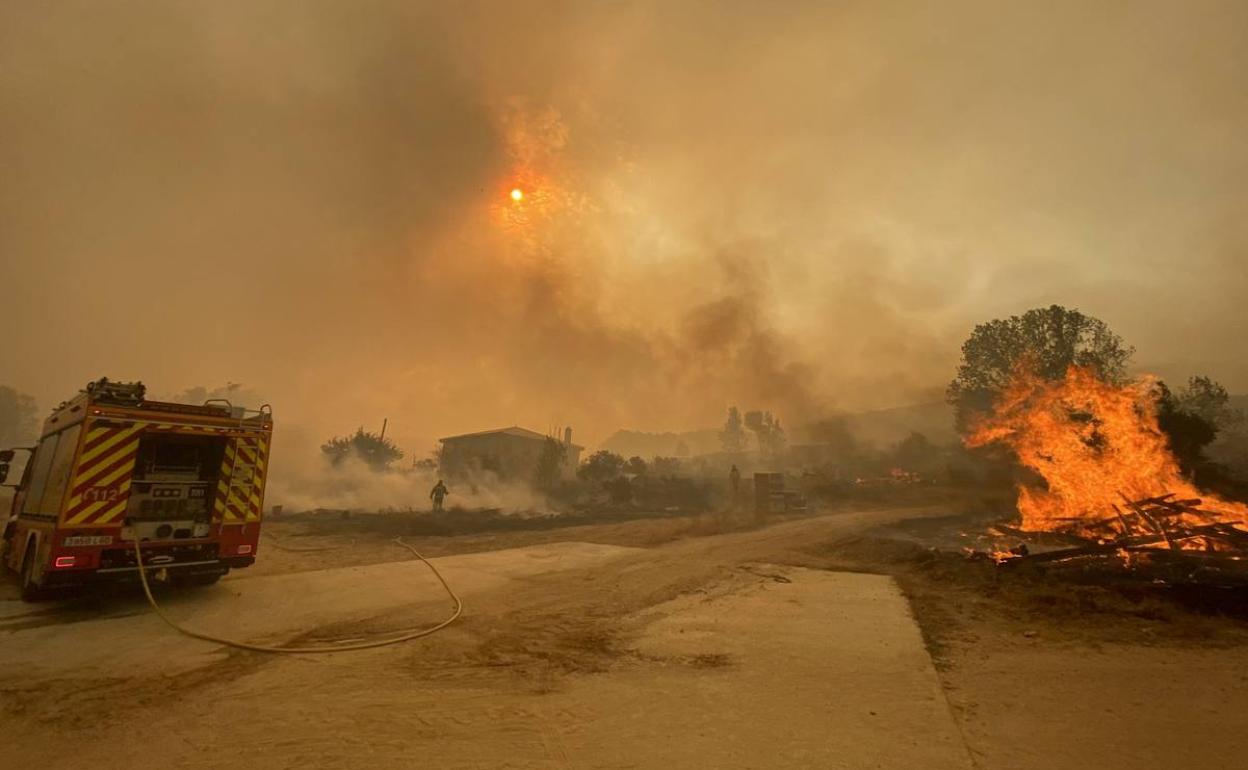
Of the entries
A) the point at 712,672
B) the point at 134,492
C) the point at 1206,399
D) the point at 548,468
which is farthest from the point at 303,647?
the point at 1206,399

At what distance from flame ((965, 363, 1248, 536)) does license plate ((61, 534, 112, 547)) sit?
20357 millimetres

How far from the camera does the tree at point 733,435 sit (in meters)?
114

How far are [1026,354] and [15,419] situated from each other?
12037 centimetres

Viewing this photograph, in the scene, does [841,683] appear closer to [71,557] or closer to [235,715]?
[235,715]

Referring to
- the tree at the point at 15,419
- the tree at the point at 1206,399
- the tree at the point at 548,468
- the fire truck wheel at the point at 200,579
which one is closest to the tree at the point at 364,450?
the tree at the point at 548,468

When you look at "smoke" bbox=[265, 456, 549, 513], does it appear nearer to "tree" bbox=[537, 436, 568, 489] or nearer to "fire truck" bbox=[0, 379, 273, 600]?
"tree" bbox=[537, 436, 568, 489]

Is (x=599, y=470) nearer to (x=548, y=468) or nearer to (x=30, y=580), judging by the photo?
(x=548, y=468)

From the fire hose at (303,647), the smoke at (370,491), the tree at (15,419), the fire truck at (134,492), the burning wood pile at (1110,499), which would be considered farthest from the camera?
the tree at (15,419)

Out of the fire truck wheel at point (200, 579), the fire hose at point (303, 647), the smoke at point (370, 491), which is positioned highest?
the smoke at point (370, 491)

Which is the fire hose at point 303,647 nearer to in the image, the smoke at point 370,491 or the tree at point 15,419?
the smoke at point 370,491

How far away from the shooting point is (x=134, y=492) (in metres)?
8.55

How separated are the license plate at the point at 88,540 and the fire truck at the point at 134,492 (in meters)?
0.01

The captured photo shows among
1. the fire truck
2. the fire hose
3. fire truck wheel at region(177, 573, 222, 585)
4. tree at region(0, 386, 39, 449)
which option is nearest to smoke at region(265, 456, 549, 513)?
fire truck wheel at region(177, 573, 222, 585)

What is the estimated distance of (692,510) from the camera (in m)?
31.5
